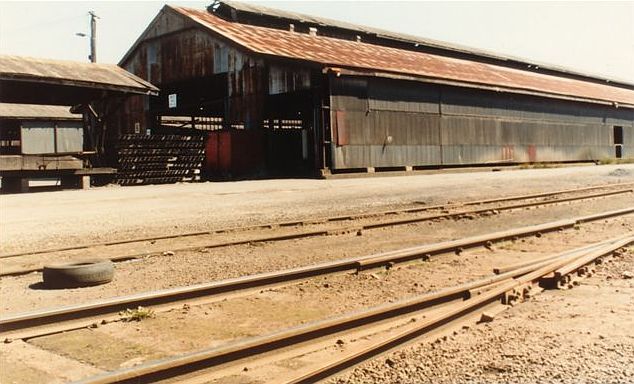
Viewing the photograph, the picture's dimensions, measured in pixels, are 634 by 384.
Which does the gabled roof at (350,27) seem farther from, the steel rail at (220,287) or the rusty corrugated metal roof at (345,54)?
the steel rail at (220,287)

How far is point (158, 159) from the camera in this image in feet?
73.7

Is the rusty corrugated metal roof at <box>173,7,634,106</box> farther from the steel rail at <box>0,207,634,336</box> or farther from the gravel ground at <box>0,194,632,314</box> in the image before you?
the steel rail at <box>0,207,634,336</box>

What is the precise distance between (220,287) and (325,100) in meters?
18.2

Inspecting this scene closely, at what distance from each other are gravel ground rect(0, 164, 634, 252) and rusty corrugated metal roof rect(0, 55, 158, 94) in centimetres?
377

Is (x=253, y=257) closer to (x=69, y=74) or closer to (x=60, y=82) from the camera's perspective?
(x=60, y=82)

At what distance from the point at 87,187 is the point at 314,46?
12981mm

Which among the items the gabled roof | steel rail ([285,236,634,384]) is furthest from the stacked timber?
steel rail ([285,236,634,384])

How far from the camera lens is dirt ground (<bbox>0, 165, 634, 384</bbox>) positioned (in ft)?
11.9

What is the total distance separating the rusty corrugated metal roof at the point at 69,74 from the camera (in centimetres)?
1864

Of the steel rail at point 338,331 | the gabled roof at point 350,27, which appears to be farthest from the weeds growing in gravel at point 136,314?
the gabled roof at point 350,27

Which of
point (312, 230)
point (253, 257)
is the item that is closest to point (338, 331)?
point (253, 257)

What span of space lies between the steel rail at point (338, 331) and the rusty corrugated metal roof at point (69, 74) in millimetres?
17253

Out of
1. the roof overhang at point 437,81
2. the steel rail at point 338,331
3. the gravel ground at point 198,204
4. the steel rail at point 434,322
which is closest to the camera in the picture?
the steel rail at point 338,331

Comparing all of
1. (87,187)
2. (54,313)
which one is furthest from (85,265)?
(87,187)
